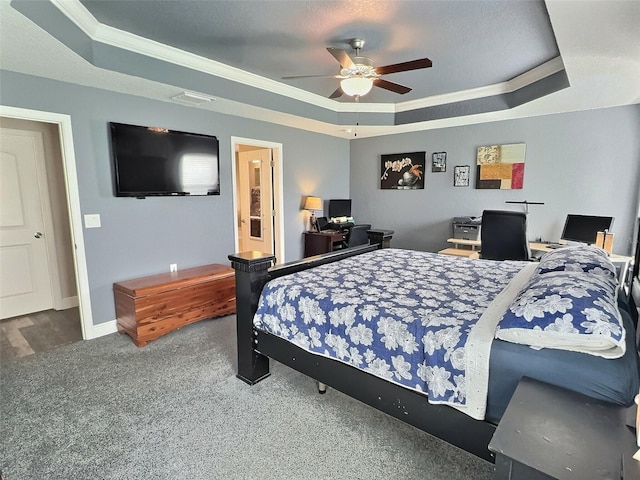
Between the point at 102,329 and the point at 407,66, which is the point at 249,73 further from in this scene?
the point at 102,329

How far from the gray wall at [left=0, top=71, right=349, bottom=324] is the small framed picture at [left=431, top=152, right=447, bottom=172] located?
2275 mm

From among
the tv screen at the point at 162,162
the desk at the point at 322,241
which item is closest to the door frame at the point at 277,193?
the desk at the point at 322,241

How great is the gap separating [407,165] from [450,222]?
3.76 feet

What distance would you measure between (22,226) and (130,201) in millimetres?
1448

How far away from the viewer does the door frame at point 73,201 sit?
288cm

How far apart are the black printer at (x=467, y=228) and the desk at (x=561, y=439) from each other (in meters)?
3.64

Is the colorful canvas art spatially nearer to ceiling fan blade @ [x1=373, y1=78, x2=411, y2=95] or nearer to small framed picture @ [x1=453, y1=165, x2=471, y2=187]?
small framed picture @ [x1=453, y1=165, x2=471, y2=187]

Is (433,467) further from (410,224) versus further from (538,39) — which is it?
(410,224)

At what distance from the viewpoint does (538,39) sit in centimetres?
283

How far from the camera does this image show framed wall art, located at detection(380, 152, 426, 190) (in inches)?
209

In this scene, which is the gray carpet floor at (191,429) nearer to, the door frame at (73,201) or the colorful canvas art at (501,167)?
the door frame at (73,201)

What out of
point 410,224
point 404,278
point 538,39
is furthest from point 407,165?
point 404,278

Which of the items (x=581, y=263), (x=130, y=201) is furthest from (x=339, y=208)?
(x=581, y=263)

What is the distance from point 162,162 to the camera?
357 cm
